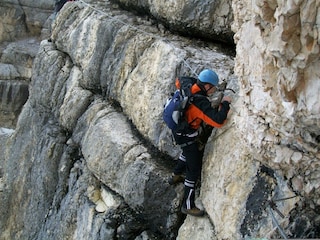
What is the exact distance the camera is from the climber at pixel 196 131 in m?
7.18

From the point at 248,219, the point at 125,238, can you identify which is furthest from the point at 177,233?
the point at 248,219

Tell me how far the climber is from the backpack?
0.08m

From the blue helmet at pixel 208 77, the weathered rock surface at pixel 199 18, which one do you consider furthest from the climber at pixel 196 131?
the weathered rock surface at pixel 199 18

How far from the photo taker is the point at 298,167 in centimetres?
561

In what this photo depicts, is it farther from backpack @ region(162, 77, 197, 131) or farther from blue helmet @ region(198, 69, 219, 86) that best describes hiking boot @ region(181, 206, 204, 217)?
blue helmet @ region(198, 69, 219, 86)

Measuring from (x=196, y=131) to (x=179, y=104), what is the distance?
61cm

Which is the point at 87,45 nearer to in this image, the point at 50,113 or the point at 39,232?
the point at 50,113

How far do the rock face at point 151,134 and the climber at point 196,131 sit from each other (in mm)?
203

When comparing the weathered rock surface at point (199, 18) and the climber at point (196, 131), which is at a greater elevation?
the weathered rock surface at point (199, 18)

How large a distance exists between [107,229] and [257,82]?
5.16 metres

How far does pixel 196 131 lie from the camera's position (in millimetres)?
7684

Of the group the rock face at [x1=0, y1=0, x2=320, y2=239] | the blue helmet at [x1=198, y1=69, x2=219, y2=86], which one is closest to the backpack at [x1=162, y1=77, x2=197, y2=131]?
the blue helmet at [x1=198, y1=69, x2=219, y2=86]

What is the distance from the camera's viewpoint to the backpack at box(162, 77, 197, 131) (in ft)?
24.1

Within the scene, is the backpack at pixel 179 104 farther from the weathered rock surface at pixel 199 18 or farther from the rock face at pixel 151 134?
the weathered rock surface at pixel 199 18
